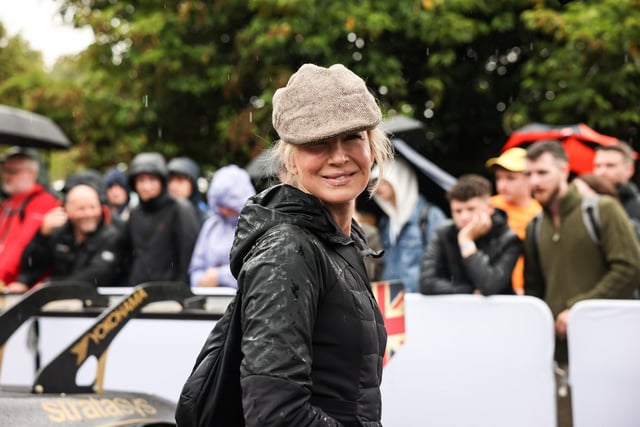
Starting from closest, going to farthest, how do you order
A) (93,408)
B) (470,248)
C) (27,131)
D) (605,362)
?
(93,408) → (605,362) → (470,248) → (27,131)

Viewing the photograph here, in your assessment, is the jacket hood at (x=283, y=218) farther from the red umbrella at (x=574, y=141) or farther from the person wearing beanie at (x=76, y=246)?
the red umbrella at (x=574, y=141)

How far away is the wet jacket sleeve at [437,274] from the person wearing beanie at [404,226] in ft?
2.15

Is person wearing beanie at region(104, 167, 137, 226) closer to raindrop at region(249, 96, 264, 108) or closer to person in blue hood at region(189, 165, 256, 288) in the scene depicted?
person in blue hood at region(189, 165, 256, 288)

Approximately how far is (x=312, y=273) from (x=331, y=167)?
30 cm

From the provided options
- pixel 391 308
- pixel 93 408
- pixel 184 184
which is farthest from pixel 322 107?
pixel 184 184

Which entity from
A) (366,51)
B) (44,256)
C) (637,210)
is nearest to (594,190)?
(637,210)

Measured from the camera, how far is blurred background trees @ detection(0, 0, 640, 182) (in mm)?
11562

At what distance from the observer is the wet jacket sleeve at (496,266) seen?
16.5 ft

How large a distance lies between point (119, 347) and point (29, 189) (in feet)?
8.84

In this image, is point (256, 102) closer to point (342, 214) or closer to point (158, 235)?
point (158, 235)

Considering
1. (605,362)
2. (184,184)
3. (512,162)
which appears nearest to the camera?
(605,362)

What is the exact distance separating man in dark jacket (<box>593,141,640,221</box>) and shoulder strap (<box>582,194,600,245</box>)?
1.23 m

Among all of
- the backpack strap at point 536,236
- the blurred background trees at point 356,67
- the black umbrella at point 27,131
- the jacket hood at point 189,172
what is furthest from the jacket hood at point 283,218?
the blurred background trees at point 356,67

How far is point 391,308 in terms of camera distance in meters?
3.85
